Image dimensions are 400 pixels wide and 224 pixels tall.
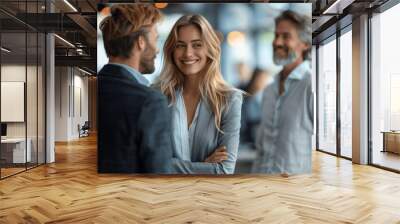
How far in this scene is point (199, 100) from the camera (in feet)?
21.5

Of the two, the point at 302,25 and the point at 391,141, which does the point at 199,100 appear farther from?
the point at 391,141

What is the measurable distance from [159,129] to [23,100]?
279 centimetres

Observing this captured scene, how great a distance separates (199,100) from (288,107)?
59.9 inches


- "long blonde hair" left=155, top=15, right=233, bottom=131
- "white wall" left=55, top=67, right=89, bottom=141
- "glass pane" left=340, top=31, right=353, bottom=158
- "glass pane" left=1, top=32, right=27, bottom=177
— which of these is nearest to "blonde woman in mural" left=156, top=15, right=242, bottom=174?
"long blonde hair" left=155, top=15, right=233, bottom=131

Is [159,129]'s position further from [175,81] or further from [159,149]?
[175,81]

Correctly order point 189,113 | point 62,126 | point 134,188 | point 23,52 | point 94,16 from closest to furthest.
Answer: point 134,188 → point 189,113 → point 23,52 → point 94,16 → point 62,126

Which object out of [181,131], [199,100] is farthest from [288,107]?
[181,131]

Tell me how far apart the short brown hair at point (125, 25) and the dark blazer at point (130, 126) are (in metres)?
0.34

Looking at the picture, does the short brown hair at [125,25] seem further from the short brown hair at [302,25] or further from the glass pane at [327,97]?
the glass pane at [327,97]

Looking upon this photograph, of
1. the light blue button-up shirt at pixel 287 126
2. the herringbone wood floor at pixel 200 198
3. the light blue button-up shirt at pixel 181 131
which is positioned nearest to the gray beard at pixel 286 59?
the light blue button-up shirt at pixel 287 126

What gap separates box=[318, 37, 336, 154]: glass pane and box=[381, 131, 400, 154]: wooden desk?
8.30ft

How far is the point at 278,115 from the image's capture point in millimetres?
6676

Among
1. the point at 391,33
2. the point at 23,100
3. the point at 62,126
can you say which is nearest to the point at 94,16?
the point at 23,100

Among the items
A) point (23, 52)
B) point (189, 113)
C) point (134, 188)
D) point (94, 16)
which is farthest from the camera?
point (94, 16)
